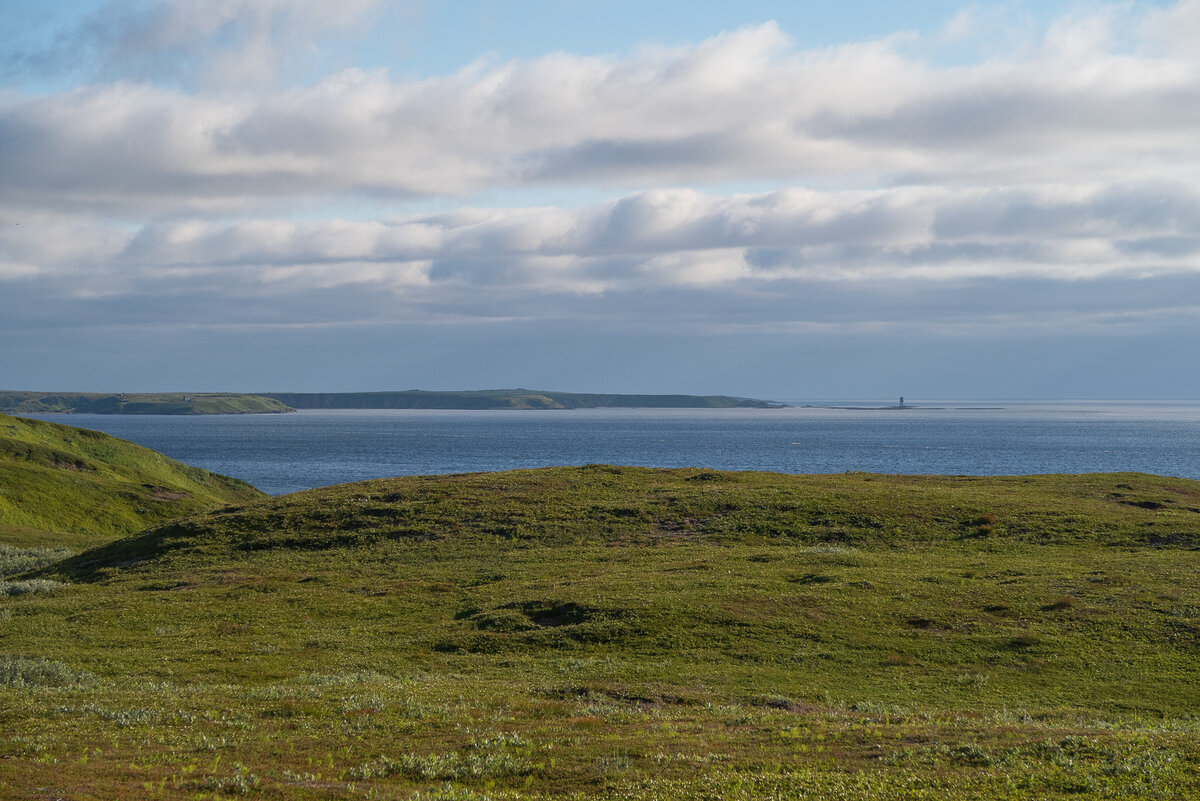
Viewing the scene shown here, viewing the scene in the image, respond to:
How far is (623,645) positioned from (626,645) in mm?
114

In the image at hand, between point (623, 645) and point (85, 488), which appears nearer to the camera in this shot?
point (623, 645)

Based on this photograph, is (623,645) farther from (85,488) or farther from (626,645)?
(85,488)

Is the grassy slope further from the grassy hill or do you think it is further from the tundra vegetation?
the grassy hill

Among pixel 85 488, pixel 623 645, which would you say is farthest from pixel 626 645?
pixel 85 488

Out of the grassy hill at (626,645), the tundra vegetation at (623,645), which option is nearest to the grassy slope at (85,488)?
the tundra vegetation at (623,645)

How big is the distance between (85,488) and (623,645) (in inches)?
3234

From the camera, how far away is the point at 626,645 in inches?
1292

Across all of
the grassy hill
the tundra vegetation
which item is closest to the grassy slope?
the tundra vegetation

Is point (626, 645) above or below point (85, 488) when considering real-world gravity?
above

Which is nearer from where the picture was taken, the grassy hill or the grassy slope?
the grassy hill

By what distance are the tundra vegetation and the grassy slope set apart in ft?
70.0

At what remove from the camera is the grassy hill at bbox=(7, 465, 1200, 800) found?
52.8ft

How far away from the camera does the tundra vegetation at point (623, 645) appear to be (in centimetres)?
1606

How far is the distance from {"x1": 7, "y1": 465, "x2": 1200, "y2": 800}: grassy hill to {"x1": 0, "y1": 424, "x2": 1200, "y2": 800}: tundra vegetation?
0.15 metres
